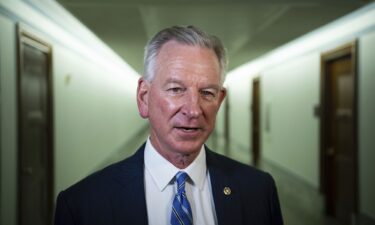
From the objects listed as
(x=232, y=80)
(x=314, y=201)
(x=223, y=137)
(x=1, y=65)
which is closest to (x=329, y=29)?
(x=314, y=201)

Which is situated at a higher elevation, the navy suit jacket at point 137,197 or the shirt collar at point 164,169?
the shirt collar at point 164,169

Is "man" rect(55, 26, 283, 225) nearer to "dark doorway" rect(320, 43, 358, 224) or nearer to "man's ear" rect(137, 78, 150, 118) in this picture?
"man's ear" rect(137, 78, 150, 118)

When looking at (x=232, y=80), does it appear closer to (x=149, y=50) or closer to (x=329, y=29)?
(x=329, y=29)

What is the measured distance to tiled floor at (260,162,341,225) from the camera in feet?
14.5

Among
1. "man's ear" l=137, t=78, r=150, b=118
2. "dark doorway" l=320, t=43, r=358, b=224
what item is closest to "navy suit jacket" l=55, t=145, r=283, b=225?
"man's ear" l=137, t=78, r=150, b=118

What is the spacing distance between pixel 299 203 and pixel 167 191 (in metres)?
4.34

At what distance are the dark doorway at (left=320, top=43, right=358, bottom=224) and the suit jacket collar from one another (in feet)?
11.1

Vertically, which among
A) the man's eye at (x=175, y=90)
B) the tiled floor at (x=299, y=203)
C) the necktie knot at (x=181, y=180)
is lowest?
the tiled floor at (x=299, y=203)

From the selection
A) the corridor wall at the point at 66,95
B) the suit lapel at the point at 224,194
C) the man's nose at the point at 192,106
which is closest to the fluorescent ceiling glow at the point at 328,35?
the corridor wall at the point at 66,95

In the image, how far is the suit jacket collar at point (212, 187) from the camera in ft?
3.68

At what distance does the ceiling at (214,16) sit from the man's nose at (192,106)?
7.76ft

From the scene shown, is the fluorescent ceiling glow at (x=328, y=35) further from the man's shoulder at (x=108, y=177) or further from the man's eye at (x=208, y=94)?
the man's shoulder at (x=108, y=177)

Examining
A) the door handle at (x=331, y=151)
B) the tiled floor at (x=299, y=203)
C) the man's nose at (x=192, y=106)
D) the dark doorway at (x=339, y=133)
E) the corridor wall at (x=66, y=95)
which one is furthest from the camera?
the door handle at (x=331, y=151)

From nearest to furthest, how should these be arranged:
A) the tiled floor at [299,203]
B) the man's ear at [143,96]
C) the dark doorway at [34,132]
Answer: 1. the man's ear at [143,96]
2. the dark doorway at [34,132]
3. the tiled floor at [299,203]
